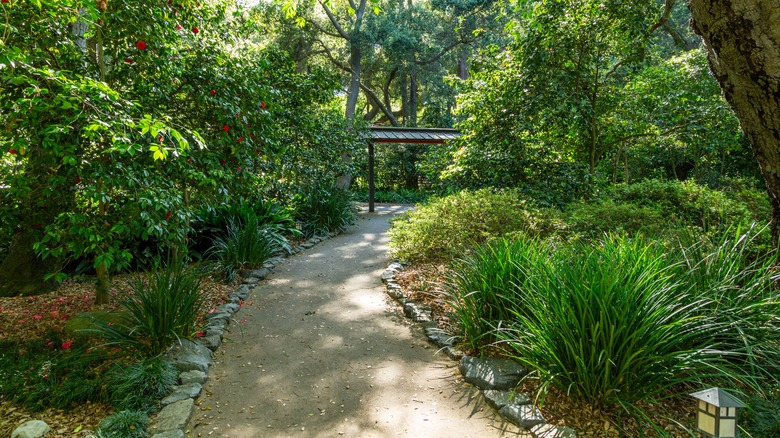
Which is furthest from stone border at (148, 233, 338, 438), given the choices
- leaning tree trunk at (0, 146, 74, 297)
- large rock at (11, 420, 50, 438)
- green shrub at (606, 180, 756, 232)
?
green shrub at (606, 180, 756, 232)

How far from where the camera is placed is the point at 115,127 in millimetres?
2785

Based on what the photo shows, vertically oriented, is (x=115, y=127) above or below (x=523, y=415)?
above

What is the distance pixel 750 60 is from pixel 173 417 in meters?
3.72

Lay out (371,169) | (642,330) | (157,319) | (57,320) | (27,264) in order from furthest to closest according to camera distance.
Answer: (371,169)
(27,264)
(57,320)
(157,319)
(642,330)

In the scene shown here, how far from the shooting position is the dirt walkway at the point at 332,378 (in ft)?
8.53

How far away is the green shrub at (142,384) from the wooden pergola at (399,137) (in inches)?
404

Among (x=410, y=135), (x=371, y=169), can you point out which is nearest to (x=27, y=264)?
(x=371, y=169)

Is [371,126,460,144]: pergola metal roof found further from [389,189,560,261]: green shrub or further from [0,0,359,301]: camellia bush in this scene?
[0,0,359,301]: camellia bush

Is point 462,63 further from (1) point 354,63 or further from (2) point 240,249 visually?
(2) point 240,249

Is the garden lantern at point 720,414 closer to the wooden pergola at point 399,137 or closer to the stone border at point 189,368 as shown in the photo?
the stone border at point 189,368

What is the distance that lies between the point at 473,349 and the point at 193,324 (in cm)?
228

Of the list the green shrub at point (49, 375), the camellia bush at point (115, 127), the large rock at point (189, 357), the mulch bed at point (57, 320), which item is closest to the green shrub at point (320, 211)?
the mulch bed at point (57, 320)

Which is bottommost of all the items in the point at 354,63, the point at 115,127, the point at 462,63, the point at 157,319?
the point at 157,319

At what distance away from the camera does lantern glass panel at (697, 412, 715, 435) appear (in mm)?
1520
